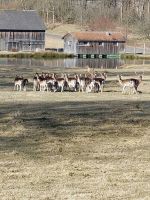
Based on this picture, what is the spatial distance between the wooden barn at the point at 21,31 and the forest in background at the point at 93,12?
2287 cm

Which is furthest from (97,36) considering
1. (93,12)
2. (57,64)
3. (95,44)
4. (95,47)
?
(93,12)

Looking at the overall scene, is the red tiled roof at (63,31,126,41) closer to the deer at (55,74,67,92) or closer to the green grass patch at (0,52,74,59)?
the green grass patch at (0,52,74,59)

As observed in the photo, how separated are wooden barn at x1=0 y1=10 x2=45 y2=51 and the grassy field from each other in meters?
75.4

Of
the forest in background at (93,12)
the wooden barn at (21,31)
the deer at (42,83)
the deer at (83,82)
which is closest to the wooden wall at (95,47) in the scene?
the wooden barn at (21,31)

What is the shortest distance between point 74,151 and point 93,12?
5121 inches

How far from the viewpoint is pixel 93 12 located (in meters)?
142

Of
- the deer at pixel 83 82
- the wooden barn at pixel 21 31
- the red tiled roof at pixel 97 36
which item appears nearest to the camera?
the deer at pixel 83 82

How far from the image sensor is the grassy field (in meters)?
11.1

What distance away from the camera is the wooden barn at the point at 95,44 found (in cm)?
8969

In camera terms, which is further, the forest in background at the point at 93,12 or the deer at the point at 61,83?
the forest in background at the point at 93,12

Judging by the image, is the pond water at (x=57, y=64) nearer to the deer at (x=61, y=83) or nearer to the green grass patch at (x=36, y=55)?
the green grass patch at (x=36, y=55)

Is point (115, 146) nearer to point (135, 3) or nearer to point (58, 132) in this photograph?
point (58, 132)

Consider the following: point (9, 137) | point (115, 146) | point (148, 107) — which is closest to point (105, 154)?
point (115, 146)

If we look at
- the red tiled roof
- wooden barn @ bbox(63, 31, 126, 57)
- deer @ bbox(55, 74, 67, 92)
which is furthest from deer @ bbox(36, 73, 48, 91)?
the red tiled roof
